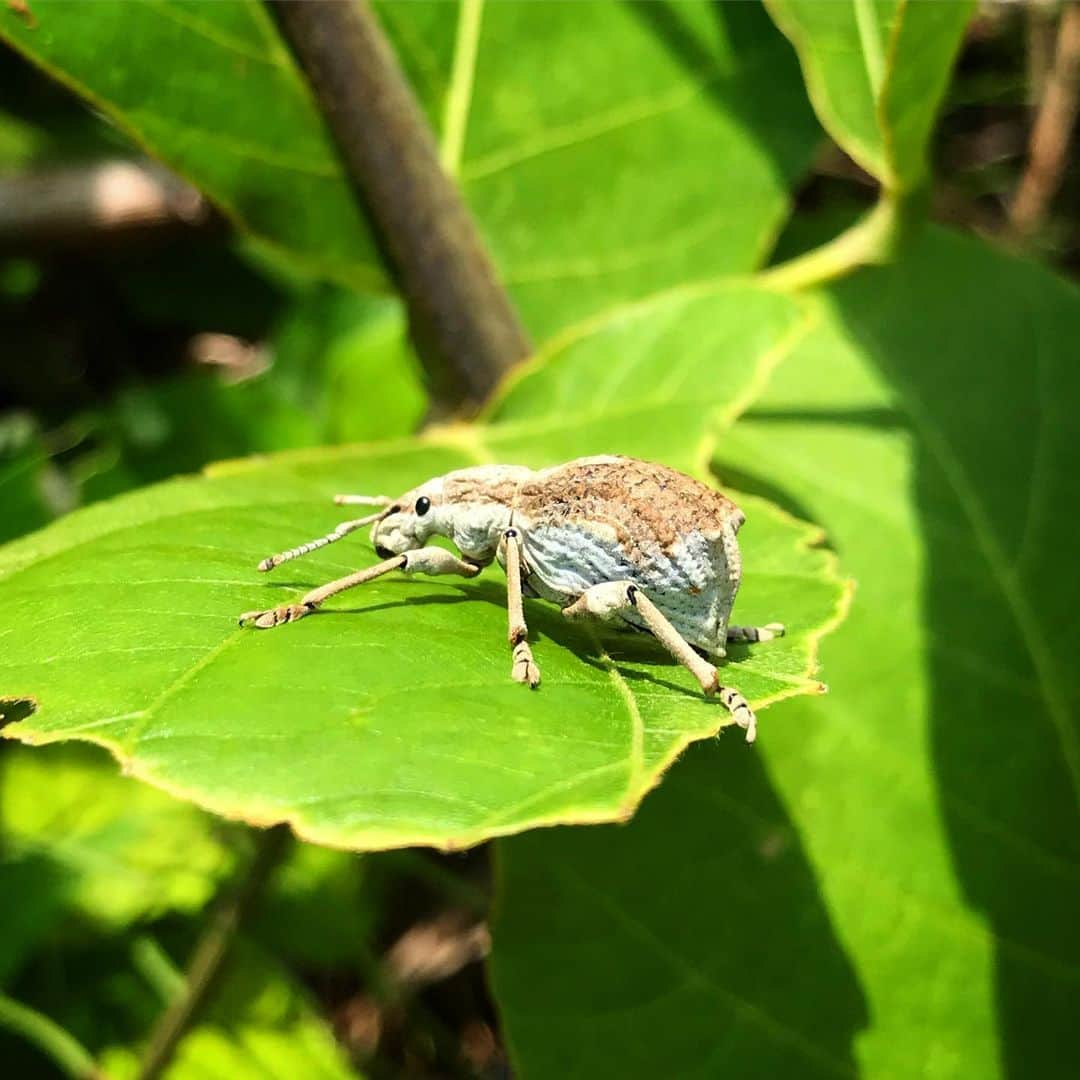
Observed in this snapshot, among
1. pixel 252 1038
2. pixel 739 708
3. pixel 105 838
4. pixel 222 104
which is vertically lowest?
pixel 252 1038

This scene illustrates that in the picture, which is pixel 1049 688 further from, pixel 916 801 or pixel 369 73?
pixel 369 73

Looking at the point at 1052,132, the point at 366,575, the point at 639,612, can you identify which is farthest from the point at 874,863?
the point at 1052,132

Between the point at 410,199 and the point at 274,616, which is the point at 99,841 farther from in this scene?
the point at 274,616

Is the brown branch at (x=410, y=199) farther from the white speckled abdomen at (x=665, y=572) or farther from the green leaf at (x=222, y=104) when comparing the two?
the white speckled abdomen at (x=665, y=572)

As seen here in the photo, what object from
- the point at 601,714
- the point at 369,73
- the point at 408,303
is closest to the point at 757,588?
the point at 601,714

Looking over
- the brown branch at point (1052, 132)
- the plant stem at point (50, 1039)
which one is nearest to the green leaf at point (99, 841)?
the plant stem at point (50, 1039)
